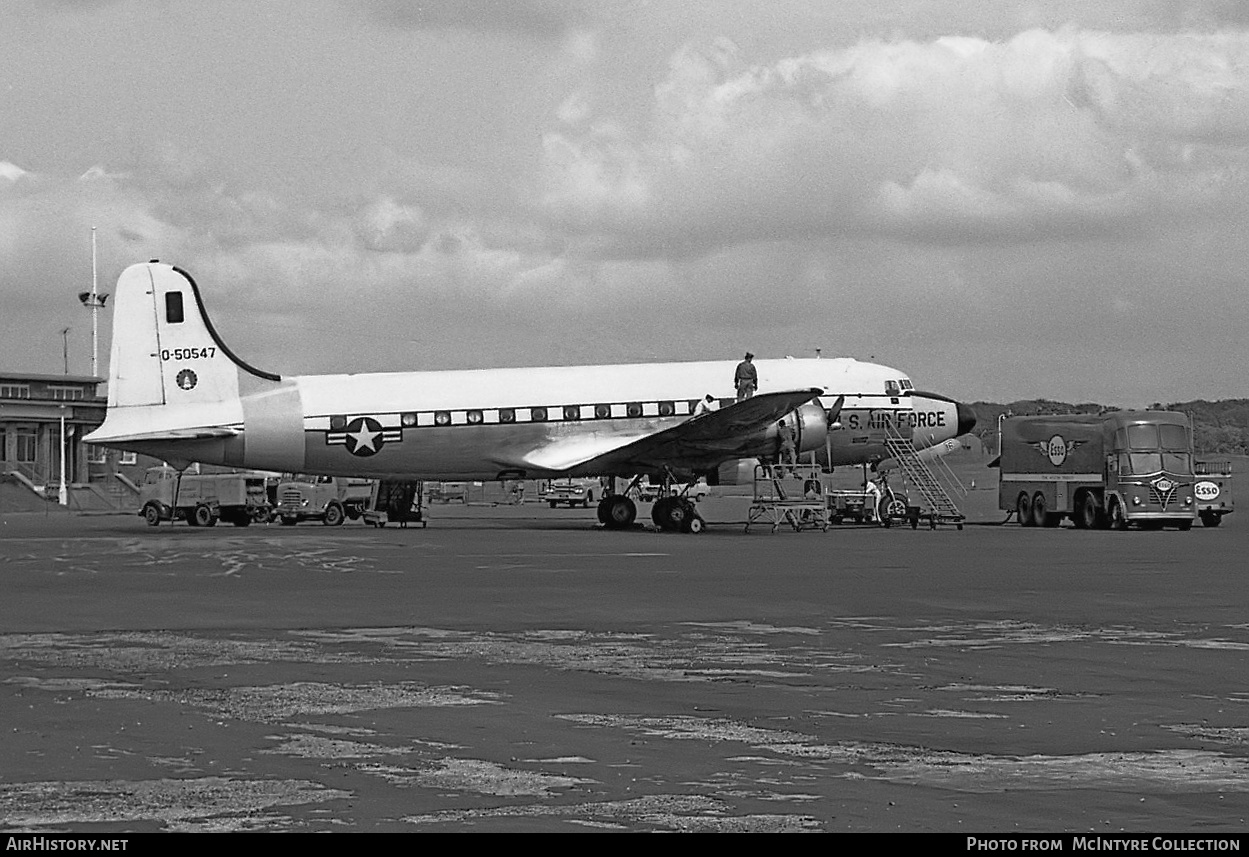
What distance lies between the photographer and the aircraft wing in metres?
39.8

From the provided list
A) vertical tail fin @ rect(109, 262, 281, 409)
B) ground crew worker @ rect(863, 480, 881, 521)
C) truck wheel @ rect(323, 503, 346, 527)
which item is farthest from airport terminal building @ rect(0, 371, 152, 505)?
ground crew worker @ rect(863, 480, 881, 521)

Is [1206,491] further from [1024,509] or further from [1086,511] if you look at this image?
[1024,509]

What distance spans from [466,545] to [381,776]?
2577cm

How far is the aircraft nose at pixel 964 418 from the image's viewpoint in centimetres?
4797

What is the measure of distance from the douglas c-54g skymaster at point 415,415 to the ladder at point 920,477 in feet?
8.30

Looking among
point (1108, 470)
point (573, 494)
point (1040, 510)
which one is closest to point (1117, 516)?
point (1108, 470)

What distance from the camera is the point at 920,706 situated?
38.2 ft

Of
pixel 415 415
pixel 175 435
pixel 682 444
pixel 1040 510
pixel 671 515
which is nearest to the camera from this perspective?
pixel 175 435

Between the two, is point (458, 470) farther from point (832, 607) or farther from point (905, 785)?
point (905, 785)

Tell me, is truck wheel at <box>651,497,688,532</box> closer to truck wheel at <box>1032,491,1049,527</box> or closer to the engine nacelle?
the engine nacelle

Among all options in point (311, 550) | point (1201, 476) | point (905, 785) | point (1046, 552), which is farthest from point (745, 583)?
point (1201, 476)

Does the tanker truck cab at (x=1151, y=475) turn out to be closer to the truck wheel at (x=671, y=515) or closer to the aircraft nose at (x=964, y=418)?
the aircraft nose at (x=964, y=418)

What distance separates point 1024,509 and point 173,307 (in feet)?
86.1

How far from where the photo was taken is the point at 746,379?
42.4m
